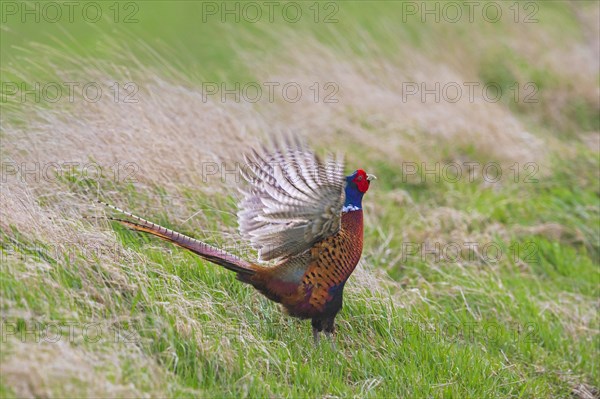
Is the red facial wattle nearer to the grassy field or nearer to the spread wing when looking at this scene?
the spread wing

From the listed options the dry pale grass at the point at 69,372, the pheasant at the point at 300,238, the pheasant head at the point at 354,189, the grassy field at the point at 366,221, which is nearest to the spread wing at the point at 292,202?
the pheasant at the point at 300,238

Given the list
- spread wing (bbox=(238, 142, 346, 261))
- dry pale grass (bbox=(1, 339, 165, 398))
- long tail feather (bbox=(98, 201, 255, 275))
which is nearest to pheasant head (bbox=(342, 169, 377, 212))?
spread wing (bbox=(238, 142, 346, 261))

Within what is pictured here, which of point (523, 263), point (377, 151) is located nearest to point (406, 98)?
point (377, 151)

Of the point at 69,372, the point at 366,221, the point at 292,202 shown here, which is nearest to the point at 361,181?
the point at 292,202

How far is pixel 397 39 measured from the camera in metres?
11.9

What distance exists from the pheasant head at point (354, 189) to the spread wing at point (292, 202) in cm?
17

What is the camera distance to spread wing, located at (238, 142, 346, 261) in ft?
17.0

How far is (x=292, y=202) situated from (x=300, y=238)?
0.21 m

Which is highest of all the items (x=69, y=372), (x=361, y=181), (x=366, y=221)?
(x=361, y=181)

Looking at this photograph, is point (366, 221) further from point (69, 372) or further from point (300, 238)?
point (69, 372)

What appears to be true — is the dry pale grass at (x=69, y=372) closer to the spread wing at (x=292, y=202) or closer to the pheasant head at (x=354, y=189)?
the spread wing at (x=292, y=202)

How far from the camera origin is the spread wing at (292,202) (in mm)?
5184

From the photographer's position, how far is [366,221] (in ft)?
25.6

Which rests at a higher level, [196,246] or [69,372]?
[196,246]
